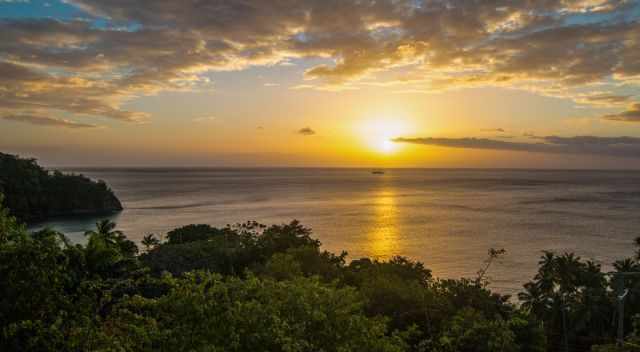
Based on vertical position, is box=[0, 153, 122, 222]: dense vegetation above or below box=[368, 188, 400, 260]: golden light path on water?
above

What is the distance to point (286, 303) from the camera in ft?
43.9

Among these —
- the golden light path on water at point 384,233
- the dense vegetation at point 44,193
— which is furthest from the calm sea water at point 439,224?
the dense vegetation at point 44,193

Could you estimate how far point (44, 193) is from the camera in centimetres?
11019

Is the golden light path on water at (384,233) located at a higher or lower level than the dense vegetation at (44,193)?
lower

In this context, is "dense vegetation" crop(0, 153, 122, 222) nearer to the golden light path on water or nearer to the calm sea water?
the calm sea water

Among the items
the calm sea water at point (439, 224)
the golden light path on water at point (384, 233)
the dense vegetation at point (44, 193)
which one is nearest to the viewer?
the calm sea water at point (439, 224)

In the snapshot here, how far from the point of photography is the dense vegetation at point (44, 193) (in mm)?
102750

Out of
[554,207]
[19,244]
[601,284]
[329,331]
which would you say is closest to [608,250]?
[601,284]

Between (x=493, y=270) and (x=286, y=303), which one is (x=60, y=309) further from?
(x=493, y=270)

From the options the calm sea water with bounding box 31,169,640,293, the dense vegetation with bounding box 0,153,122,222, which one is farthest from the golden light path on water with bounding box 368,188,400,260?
the dense vegetation with bounding box 0,153,122,222

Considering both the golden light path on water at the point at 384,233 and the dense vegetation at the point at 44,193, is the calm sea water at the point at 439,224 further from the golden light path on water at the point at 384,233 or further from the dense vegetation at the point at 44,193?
the dense vegetation at the point at 44,193

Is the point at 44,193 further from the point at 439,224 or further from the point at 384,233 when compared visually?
the point at 439,224

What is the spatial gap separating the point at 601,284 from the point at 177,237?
43.9m

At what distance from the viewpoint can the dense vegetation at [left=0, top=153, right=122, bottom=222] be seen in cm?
10275
